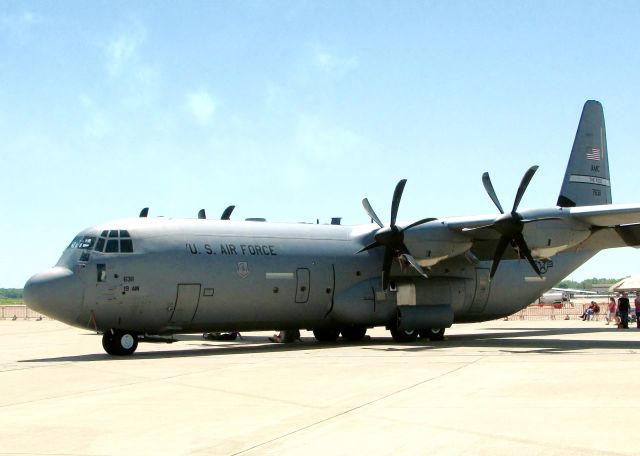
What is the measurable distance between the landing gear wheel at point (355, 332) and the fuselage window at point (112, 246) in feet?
29.7

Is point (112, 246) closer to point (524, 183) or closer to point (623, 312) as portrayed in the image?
point (524, 183)

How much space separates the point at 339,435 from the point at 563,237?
16.9 m

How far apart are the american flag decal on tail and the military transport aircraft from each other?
15.3ft

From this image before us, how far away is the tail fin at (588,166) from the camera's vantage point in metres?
30.4

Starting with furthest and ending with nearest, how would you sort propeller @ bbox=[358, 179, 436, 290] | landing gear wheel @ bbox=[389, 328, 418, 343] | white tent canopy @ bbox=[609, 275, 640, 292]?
white tent canopy @ bbox=[609, 275, 640, 292], landing gear wheel @ bbox=[389, 328, 418, 343], propeller @ bbox=[358, 179, 436, 290]

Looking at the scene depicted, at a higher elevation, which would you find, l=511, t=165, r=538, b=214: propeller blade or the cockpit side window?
l=511, t=165, r=538, b=214: propeller blade

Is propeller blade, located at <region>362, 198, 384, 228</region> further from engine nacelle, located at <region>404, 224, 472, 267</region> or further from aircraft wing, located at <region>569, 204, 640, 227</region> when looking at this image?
aircraft wing, located at <region>569, 204, 640, 227</region>

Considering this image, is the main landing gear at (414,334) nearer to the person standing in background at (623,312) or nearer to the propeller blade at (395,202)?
the propeller blade at (395,202)

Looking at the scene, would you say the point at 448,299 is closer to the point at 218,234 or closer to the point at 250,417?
the point at 218,234

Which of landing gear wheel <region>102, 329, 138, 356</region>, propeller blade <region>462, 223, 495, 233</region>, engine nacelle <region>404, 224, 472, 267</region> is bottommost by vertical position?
landing gear wheel <region>102, 329, 138, 356</region>

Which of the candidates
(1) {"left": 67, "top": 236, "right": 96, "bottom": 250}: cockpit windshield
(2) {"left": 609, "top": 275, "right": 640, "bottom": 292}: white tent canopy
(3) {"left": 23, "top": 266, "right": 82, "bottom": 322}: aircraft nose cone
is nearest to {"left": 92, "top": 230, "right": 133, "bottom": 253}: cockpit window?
(1) {"left": 67, "top": 236, "right": 96, "bottom": 250}: cockpit windshield

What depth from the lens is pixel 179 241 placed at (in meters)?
21.9

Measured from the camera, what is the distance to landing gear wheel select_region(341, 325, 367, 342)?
87.4 ft

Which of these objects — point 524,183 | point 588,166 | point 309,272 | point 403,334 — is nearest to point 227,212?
point 309,272
